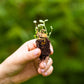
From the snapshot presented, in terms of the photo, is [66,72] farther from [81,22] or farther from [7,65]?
[7,65]

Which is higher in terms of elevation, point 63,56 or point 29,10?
point 29,10

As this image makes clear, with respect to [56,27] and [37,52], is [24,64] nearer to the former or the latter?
[37,52]

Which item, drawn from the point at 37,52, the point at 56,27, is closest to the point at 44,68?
the point at 37,52

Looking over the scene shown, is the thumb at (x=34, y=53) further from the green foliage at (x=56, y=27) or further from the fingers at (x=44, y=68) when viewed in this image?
the green foliage at (x=56, y=27)

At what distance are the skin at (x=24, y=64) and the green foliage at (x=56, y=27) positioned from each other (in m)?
0.97

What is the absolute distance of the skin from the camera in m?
1.50

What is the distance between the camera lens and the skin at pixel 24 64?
150 centimetres

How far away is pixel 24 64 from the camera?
162 centimetres

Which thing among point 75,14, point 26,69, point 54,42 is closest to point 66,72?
point 54,42

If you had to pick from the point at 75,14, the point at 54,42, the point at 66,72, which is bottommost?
the point at 66,72

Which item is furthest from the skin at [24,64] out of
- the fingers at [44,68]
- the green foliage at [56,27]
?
the green foliage at [56,27]

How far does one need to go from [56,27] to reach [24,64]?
1218 mm

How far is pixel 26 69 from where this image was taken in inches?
69.6

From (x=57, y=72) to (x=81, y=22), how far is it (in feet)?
1.81
